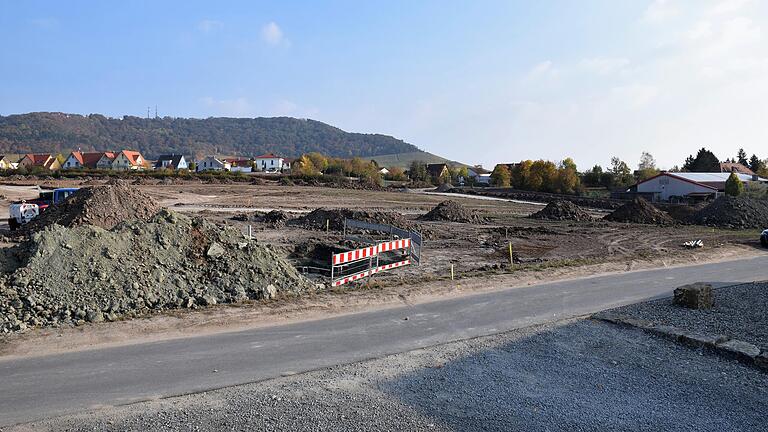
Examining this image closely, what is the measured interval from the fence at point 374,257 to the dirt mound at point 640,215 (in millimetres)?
26773

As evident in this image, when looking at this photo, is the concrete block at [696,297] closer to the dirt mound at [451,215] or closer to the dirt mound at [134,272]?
the dirt mound at [134,272]

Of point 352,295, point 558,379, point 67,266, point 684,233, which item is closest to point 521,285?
point 352,295

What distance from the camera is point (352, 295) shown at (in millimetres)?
14414

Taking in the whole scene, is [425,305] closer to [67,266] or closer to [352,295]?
[352,295]

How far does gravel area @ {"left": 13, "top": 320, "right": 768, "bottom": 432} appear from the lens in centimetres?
729

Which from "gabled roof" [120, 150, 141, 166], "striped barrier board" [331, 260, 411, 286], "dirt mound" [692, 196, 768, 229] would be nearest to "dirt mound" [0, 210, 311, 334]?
"striped barrier board" [331, 260, 411, 286]

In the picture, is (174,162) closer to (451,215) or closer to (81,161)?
(81,161)

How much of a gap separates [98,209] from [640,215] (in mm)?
37319

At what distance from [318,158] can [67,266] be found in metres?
133

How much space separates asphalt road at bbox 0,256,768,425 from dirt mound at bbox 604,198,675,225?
97.4ft

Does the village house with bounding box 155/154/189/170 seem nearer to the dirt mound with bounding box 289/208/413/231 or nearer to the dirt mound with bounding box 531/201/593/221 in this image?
the dirt mound with bounding box 531/201/593/221

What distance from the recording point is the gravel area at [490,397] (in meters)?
7.29

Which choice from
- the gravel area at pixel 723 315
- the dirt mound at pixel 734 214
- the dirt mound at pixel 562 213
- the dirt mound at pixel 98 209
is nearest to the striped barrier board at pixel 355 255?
the gravel area at pixel 723 315

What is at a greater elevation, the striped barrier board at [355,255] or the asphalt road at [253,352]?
the striped barrier board at [355,255]
